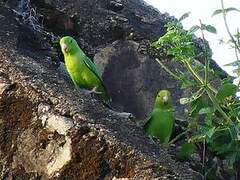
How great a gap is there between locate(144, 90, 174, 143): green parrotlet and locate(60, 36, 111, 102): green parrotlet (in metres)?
0.36

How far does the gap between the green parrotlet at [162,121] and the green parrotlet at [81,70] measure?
1.18ft

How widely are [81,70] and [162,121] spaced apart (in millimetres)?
720

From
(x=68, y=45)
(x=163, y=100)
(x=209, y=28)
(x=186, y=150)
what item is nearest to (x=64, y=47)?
(x=68, y=45)

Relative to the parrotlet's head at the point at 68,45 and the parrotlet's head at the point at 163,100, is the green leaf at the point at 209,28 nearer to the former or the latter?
the parrotlet's head at the point at 163,100

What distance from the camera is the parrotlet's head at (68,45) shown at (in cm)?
409

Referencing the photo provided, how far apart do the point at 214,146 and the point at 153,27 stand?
201cm

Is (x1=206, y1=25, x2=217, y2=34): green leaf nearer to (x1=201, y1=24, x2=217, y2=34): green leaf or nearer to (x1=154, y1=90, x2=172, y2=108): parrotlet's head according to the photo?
(x1=201, y1=24, x2=217, y2=34): green leaf

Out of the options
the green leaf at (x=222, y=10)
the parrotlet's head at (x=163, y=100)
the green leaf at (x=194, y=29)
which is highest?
the green leaf at (x=222, y=10)

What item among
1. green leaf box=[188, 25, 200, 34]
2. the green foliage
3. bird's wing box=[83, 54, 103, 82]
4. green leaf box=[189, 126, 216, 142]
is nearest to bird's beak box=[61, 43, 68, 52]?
bird's wing box=[83, 54, 103, 82]

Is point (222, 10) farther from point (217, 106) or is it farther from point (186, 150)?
point (186, 150)

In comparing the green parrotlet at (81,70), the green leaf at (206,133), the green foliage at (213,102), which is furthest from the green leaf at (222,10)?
the green parrotlet at (81,70)

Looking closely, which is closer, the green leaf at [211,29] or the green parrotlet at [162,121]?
the green leaf at [211,29]

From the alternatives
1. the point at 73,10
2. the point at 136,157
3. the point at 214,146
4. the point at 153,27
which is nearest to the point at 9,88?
the point at 136,157

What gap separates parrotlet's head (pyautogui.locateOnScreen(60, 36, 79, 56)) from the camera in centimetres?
409
